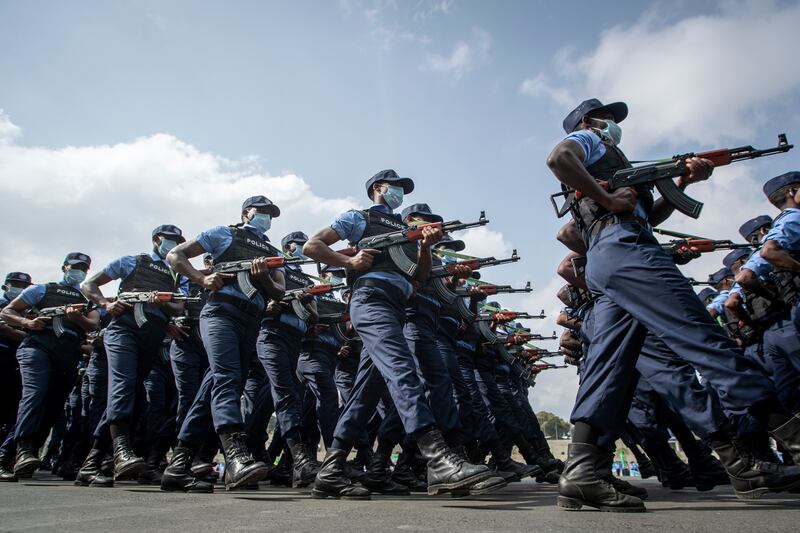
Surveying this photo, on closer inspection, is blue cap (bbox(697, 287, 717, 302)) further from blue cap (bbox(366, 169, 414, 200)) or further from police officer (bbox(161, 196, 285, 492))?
police officer (bbox(161, 196, 285, 492))

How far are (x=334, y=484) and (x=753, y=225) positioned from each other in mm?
5777

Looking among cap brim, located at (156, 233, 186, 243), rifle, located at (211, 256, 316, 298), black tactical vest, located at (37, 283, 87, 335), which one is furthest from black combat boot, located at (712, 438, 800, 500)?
black tactical vest, located at (37, 283, 87, 335)

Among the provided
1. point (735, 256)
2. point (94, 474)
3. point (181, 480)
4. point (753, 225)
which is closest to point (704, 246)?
point (753, 225)

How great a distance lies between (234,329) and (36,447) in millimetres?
3191

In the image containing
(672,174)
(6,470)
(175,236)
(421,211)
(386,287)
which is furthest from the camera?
(421,211)

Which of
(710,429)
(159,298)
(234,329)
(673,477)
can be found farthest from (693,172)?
(159,298)

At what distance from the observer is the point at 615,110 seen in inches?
147

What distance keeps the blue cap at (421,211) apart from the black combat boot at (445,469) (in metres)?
4.15

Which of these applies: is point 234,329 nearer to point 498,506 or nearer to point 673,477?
point 498,506

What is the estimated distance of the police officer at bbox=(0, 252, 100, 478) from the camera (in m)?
6.11

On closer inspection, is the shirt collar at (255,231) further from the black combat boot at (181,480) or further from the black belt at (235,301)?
the black combat boot at (181,480)

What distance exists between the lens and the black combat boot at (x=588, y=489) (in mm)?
2771

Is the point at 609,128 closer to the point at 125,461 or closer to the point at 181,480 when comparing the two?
the point at 181,480

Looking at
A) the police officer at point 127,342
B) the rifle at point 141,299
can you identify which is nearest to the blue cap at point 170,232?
the police officer at point 127,342
